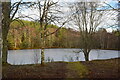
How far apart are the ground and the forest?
0.28 meters

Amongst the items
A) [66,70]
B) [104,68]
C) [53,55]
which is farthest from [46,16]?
[104,68]

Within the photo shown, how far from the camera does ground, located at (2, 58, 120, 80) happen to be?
1.99 meters

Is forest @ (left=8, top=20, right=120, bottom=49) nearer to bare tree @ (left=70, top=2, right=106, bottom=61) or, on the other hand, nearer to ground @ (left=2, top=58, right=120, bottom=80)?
bare tree @ (left=70, top=2, right=106, bottom=61)

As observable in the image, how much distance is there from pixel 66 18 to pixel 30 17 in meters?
0.57

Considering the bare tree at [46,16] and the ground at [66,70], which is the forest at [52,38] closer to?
the bare tree at [46,16]

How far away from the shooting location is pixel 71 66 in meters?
2.06

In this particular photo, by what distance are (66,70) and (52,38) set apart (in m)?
0.53

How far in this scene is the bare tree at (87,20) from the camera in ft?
6.92

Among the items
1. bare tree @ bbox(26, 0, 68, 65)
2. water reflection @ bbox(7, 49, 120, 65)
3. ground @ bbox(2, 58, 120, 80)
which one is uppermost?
bare tree @ bbox(26, 0, 68, 65)

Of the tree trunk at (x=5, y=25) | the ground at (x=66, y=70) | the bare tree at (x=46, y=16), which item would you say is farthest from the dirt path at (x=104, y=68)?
the tree trunk at (x=5, y=25)

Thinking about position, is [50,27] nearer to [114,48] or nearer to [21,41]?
[21,41]

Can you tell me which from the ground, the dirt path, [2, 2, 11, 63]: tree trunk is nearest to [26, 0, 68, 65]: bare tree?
the ground

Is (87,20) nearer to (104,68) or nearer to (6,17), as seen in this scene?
(104,68)

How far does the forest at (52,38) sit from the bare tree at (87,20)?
7cm
